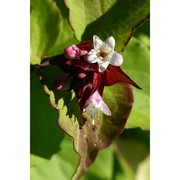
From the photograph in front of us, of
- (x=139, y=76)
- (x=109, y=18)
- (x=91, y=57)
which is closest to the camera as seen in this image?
(x=91, y=57)

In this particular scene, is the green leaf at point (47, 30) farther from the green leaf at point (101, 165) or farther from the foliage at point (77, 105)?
the green leaf at point (101, 165)

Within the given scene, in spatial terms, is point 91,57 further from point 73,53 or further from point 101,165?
point 101,165

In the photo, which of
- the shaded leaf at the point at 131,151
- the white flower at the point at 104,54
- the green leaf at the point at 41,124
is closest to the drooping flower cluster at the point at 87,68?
the white flower at the point at 104,54

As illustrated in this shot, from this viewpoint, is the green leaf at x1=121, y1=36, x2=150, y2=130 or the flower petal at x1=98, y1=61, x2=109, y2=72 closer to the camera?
the flower petal at x1=98, y1=61, x2=109, y2=72

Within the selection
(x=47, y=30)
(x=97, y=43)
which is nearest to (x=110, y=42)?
(x=97, y=43)

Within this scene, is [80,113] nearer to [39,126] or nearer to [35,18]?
[39,126]

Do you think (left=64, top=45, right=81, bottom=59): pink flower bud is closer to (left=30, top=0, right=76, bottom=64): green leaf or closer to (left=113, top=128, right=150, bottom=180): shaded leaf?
(left=30, top=0, right=76, bottom=64): green leaf

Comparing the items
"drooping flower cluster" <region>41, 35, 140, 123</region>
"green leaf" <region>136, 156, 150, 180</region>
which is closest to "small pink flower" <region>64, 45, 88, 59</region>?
"drooping flower cluster" <region>41, 35, 140, 123</region>

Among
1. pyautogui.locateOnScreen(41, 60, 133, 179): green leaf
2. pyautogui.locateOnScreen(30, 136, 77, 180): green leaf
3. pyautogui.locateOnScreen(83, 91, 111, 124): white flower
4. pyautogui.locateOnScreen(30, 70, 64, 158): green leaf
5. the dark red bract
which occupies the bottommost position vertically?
pyautogui.locateOnScreen(30, 136, 77, 180): green leaf
